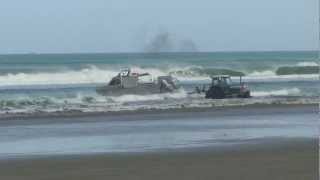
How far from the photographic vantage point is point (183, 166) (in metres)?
11.7

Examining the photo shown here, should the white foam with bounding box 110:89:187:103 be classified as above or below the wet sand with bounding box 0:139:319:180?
above

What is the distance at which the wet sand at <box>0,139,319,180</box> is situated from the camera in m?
10.7

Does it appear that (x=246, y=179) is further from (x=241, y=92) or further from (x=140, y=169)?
(x=241, y=92)

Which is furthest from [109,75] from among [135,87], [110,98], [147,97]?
[110,98]

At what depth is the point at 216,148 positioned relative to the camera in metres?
14.1

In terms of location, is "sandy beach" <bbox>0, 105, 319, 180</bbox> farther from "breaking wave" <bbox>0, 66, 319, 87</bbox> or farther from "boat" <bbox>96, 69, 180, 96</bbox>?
"breaking wave" <bbox>0, 66, 319, 87</bbox>

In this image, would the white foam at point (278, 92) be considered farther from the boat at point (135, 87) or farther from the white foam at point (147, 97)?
the boat at point (135, 87)

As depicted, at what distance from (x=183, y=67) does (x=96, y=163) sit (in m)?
49.6

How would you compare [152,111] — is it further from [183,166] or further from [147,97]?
[183,166]

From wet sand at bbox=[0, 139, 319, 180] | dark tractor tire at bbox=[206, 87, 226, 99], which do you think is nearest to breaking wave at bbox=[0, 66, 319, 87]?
dark tractor tire at bbox=[206, 87, 226, 99]

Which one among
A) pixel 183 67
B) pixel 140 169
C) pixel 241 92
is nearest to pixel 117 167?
pixel 140 169

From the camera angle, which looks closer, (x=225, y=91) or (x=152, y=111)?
(x=152, y=111)

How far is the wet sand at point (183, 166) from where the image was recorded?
1071cm

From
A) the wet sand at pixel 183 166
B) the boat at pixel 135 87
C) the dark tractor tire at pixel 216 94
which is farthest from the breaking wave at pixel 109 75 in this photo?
the wet sand at pixel 183 166
